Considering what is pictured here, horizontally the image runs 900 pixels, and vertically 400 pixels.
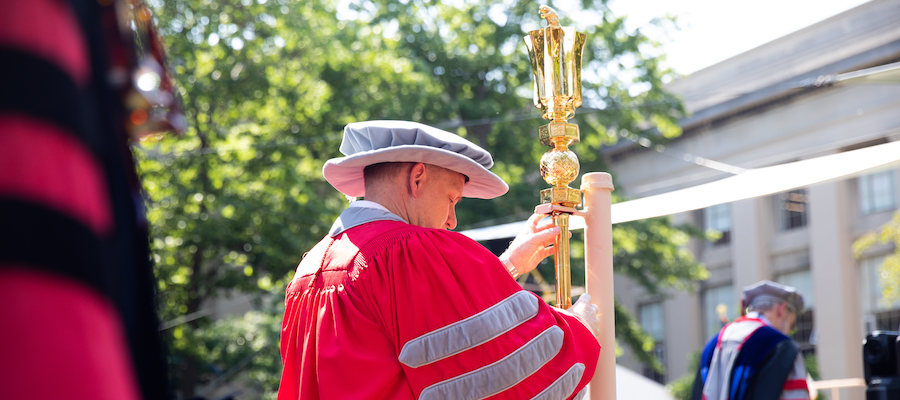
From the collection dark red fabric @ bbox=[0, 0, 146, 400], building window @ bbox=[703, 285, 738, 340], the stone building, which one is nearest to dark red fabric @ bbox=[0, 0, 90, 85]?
dark red fabric @ bbox=[0, 0, 146, 400]

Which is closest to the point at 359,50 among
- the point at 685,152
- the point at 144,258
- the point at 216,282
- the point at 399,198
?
the point at 216,282

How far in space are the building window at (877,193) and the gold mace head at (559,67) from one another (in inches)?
646

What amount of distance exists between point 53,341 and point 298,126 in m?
12.4

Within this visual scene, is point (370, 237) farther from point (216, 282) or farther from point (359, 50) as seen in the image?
point (359, 50)

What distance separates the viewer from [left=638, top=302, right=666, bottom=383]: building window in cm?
2244

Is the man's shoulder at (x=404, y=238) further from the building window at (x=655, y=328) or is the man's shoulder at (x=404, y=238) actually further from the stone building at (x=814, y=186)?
the building window at (x=655, y=328)

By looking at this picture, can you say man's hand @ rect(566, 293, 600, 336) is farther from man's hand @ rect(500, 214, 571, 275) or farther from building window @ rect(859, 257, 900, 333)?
building window @ rect(859, 257, 900, 333)

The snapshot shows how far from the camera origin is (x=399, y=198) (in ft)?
6.86

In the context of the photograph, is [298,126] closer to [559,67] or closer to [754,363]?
[754,363]

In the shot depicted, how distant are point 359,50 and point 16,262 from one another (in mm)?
13338

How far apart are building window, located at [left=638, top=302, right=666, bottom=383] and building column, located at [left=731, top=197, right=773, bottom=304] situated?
317 centimetres

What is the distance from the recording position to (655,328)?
23.0m

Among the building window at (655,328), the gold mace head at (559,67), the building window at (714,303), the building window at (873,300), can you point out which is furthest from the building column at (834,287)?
the gold mace head at (559,67)

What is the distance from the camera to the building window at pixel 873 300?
54.4 ft
